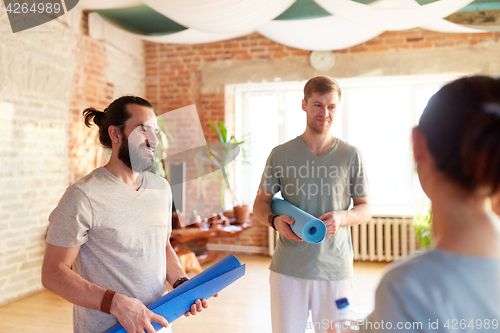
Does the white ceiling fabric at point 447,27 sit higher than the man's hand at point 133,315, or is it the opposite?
the white ceiling fabric at point 447,27

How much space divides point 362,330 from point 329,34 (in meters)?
3.98

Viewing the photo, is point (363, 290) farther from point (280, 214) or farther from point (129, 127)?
point (129, 127)

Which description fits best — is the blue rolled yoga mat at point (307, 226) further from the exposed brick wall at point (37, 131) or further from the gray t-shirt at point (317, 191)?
the exposed brick wall at point (37, 131)

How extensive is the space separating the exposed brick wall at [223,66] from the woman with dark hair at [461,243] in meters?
4.10

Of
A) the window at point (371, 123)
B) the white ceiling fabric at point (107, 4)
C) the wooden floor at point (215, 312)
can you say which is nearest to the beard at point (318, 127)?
the wooden floor at point (215, 312)

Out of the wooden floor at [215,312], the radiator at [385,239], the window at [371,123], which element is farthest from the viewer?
the window at [371,123]

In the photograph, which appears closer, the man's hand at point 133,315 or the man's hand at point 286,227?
the man's hand at point 133,315

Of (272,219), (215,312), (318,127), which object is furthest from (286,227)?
(215,312)

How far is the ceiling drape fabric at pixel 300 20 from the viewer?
3168 millimetres

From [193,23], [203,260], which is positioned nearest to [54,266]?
[193,23]

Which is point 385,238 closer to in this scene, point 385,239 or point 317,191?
point 385,239

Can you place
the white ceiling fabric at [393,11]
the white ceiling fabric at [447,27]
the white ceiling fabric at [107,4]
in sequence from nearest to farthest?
1. the white ceiling fabric at [393,11]
2. the white ceiling fabric at [107,4]
3. the white ceiling fabric at [447,27]

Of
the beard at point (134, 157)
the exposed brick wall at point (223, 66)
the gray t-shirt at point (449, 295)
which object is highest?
the exposed brick wall at point (223, 66)

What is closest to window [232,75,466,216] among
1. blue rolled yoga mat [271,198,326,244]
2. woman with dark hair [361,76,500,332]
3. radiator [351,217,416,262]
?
radiator [351,217,416,262]
